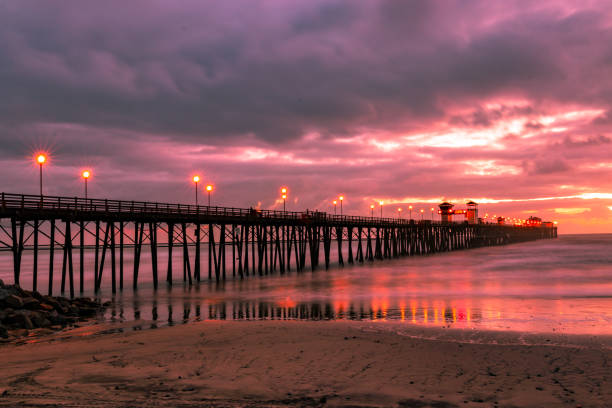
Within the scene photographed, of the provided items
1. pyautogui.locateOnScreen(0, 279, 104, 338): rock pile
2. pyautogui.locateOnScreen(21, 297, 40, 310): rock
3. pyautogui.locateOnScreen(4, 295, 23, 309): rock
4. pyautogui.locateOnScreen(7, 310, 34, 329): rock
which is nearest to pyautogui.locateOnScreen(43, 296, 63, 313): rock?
pyautogui.locateOnScreen(0, 279, 104, 338): rock pile

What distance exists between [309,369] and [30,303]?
13.1m

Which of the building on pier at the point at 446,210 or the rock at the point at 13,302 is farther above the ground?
the building on pier at the point at 446,210

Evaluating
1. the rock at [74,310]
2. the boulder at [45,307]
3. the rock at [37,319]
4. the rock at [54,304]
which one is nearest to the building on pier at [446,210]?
the rock at [74,310]

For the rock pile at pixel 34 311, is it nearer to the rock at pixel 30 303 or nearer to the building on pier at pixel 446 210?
the rock at pixel 30 303

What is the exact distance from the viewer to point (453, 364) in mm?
11133

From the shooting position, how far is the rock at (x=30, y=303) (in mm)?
18781

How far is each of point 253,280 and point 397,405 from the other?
30.4 meters

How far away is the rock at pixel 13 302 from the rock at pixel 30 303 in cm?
33

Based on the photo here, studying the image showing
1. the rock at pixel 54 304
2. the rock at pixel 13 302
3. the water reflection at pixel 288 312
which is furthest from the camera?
the rock at pixel 54 304

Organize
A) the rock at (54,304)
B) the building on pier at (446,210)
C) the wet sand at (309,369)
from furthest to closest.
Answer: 1. the building on pier at (446,210)
2. the rock at (54,304)
3. the wet sand at (309,369)

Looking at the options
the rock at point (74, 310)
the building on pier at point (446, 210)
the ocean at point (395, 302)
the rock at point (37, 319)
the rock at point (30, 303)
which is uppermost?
the building on pier at point (446, 210)

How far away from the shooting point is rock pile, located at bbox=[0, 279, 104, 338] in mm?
16609

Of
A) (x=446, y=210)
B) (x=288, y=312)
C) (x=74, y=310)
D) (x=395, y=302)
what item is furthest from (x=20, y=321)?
(x=446, y=210)

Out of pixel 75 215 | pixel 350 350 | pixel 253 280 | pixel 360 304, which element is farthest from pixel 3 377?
pixel 253 280
